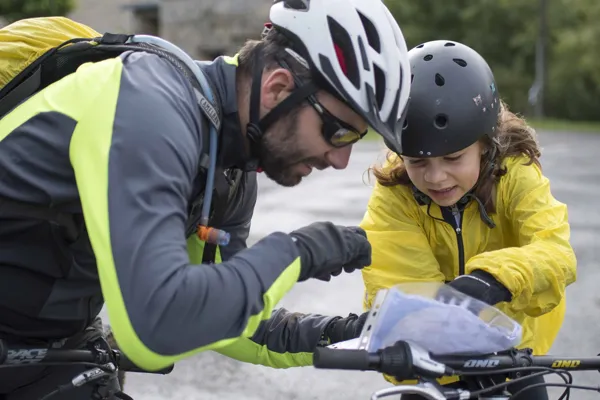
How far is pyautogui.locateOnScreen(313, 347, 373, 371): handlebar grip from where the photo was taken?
2125 mm

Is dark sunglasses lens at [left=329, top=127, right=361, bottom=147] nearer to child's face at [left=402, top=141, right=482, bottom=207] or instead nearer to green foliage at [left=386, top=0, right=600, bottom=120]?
child's face at [left=402, top=141, right=482, bottom=207]

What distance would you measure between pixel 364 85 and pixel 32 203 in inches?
38.9

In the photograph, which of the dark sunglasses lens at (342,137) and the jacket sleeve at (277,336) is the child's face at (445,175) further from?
the dark sunglasses lens at (342,137)

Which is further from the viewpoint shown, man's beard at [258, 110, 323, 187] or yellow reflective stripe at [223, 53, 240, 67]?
yellow reflective stripe at [223, 53, 240, 67]

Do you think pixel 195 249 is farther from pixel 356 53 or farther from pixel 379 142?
pixel 379 142

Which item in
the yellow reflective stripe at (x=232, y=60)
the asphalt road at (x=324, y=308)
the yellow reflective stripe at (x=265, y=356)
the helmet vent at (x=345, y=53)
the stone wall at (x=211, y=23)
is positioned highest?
the helmet vent at (x=345, y=53)

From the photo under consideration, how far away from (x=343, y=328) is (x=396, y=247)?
56 centimetres

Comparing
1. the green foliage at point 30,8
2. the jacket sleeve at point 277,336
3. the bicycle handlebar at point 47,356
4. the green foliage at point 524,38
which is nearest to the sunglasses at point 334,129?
the jacket sleeve at point 277,336

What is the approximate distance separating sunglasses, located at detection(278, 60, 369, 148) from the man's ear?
2 centimetres

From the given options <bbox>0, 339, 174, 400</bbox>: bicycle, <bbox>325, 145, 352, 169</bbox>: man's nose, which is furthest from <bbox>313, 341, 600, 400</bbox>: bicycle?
<bbox>0, 339, 174, 400</bbox>: bicycle

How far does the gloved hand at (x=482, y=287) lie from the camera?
2.66 m

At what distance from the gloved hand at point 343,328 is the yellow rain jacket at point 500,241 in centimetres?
33

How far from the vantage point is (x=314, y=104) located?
2469 millimetres

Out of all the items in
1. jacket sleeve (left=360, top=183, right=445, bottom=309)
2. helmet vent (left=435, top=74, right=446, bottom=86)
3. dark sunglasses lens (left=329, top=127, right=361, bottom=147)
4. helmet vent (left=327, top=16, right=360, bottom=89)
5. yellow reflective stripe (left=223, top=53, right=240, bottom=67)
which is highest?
helmet vent (left=327, top=16, right=360, bottom=89)
